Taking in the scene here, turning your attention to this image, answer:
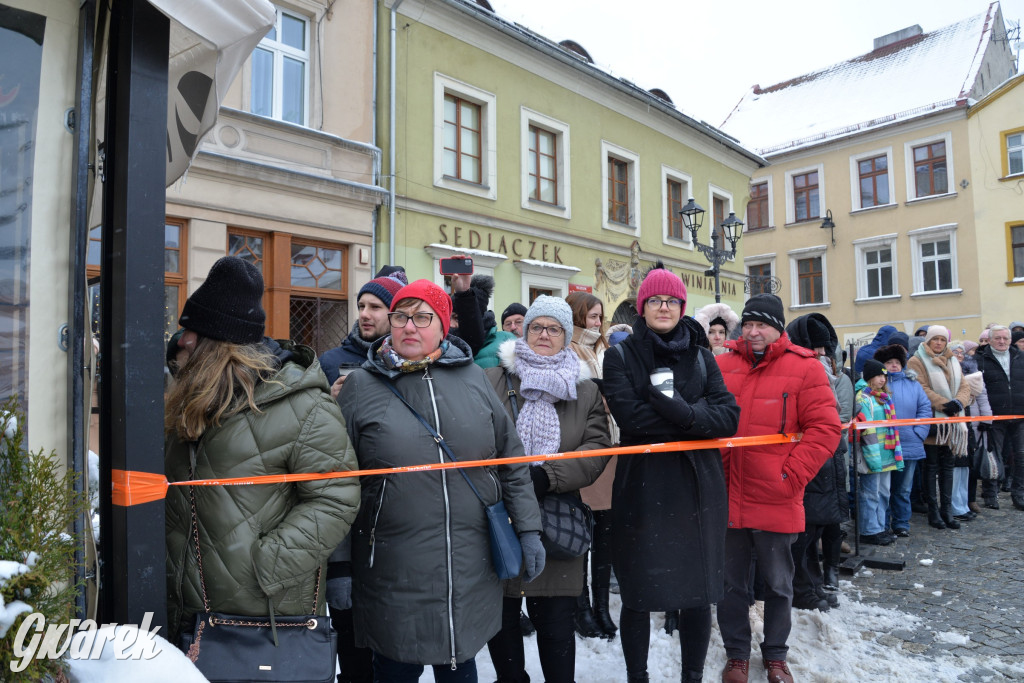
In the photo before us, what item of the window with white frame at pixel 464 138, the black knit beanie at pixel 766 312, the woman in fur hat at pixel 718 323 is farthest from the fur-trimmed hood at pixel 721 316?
the window with white frame at pixel 464 138

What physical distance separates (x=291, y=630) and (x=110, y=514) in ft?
2.07

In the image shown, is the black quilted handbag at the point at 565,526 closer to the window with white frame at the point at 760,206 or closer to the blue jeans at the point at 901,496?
the blue jeans at the point at 901,496

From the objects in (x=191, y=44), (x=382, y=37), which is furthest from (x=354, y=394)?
(x=382, y=37)

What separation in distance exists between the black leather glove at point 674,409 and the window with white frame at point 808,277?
2538 cm

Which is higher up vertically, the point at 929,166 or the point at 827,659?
the point at 929,166

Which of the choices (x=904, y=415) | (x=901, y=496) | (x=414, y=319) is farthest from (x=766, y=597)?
(x=904, y=415)

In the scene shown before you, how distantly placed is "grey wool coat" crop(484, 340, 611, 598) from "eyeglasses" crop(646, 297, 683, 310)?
0.48 meters

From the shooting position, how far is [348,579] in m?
2.39

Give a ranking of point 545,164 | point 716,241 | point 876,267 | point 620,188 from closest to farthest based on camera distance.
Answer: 1. point 716,241
2. point 545,164
3. point 620,188
4. point 876,267

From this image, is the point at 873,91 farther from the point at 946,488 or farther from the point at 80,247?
the point at 80,247

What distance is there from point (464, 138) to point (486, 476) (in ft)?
33.1

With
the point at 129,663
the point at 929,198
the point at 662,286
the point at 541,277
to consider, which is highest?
the point at 929,198

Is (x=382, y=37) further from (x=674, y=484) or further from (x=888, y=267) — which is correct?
(x=888, y=267)

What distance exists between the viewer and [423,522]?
2.44m
